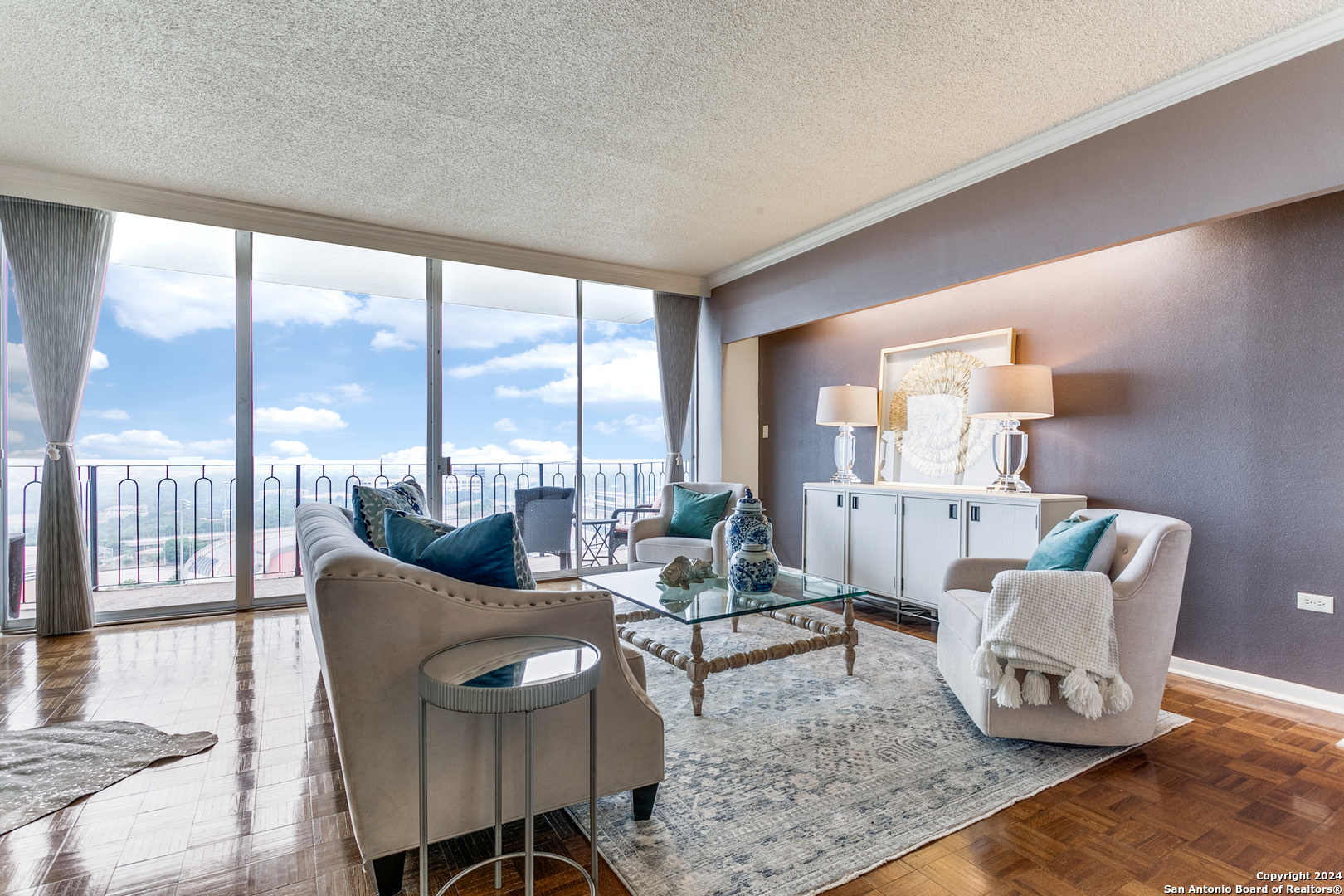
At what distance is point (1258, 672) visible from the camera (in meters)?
2.86

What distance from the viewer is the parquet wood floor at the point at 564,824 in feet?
5.22

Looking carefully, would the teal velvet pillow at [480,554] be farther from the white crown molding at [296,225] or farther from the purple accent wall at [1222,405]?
the white crown molding at [296,225]

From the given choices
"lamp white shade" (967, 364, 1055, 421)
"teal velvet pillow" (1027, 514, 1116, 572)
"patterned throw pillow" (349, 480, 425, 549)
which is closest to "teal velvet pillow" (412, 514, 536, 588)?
"patterned throw pillow" (349, 480, 425, 549)

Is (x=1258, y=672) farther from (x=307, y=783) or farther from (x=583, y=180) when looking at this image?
(x=583, y=180)

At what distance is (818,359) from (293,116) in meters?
3.88

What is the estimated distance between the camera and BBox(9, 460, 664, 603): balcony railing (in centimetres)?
502

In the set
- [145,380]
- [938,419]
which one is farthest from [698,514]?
[145,380]

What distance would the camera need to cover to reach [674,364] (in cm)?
589

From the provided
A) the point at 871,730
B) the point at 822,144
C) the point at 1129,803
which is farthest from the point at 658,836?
the point at 822,144

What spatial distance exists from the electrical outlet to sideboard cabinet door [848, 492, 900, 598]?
1805 millimetres

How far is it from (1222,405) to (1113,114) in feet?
4.62

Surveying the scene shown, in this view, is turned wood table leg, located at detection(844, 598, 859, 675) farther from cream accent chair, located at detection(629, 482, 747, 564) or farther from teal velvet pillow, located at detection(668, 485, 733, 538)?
teal velvet pillow, located at detection(668, 485, 733, 538)

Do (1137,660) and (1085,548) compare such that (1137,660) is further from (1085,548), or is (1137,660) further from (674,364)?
(674,364)

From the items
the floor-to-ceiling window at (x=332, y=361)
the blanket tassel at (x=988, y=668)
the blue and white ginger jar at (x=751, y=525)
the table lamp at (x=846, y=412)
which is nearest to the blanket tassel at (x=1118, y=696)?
the blanket tassel at (x=988, y=668)
